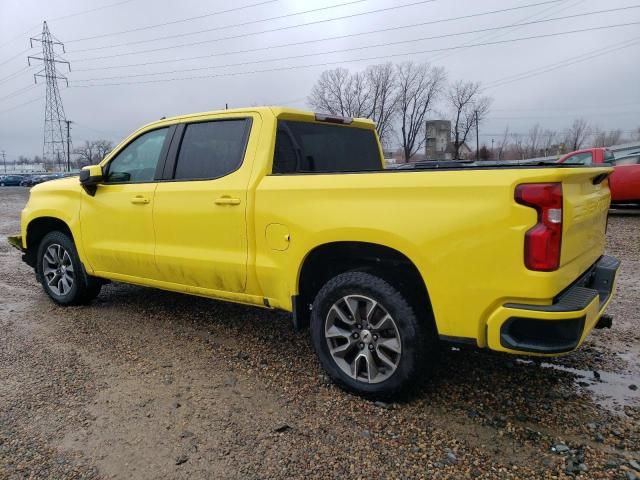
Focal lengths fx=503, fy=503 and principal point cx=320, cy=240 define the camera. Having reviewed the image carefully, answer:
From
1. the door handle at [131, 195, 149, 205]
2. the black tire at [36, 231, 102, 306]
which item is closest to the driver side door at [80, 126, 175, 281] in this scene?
the door handle at [131, 195, 149, 205]

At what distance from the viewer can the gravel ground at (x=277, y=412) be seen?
2.63 meters

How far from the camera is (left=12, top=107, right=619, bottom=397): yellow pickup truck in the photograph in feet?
8.51

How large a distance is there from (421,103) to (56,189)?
6125cm

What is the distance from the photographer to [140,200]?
4.41 meters

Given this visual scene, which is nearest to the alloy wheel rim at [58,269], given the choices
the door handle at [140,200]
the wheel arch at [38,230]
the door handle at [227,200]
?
the wheel arch at [38,230]

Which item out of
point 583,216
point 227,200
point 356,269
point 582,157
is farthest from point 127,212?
point 582,157

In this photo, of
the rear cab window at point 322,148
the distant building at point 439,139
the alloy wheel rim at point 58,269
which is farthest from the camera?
the distant building at point 439,139

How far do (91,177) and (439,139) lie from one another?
59.6 m

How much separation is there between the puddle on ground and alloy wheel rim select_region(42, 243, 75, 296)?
4.56m

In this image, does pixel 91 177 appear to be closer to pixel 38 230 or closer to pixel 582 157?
pixel 38 230

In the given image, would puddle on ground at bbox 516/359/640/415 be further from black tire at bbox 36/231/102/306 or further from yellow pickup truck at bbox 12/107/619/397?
black tire at bbox 36/231/102/306

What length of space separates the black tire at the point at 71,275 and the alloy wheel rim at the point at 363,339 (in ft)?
10.4

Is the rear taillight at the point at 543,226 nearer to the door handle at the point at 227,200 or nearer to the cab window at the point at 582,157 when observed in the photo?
the door handle at the point at 227,200

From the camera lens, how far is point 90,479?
2.54 meters
